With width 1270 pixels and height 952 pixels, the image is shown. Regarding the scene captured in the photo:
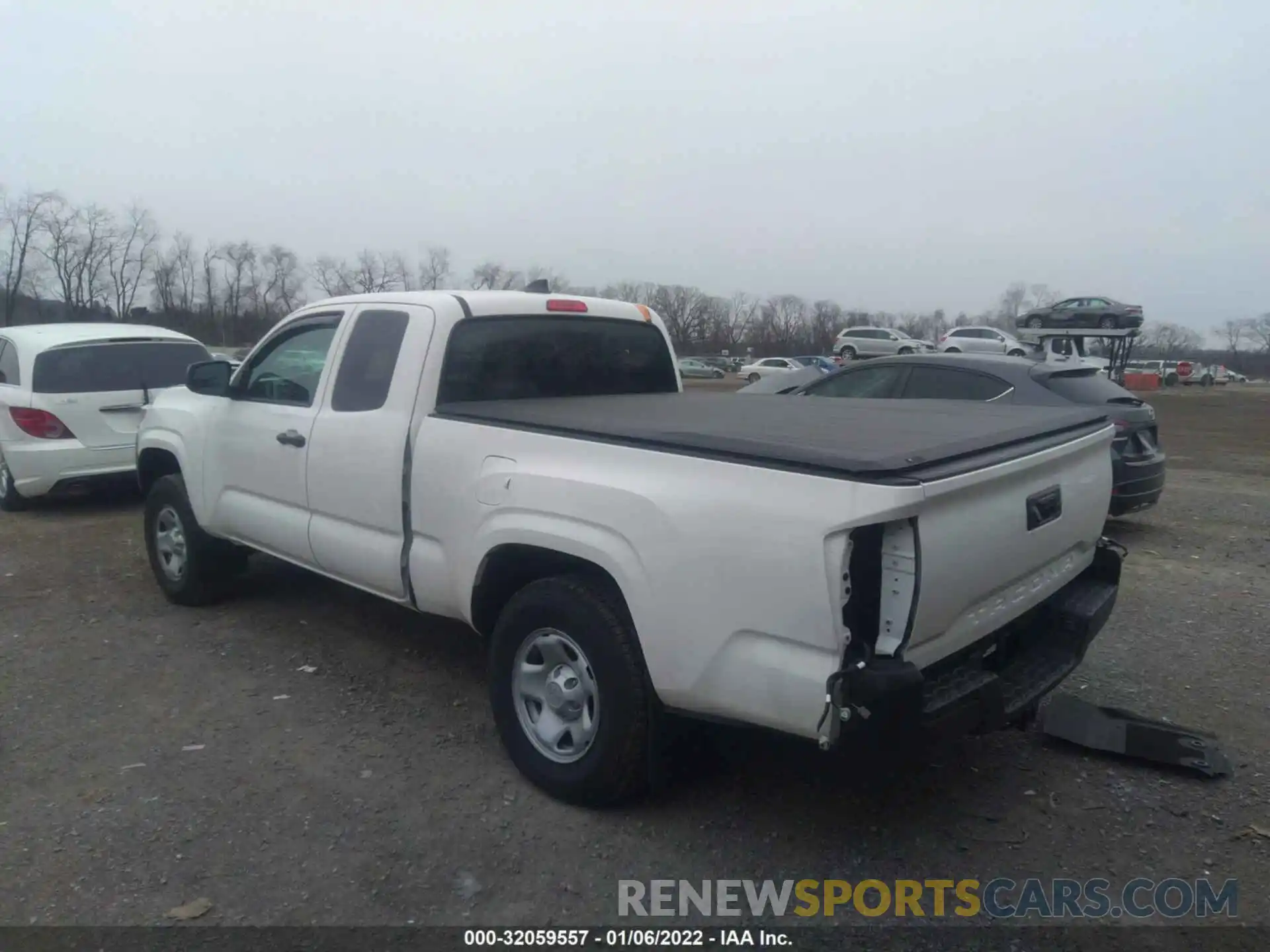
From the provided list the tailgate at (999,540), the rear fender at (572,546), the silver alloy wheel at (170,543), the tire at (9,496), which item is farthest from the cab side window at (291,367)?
the tire at (9,496)

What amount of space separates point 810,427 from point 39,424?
7584 mm

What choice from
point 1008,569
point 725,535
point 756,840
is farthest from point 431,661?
point 1008,569

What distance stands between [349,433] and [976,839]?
10.2 feet

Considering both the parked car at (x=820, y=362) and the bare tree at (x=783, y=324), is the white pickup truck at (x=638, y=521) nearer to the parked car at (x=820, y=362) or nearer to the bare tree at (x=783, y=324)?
the parked car at (x=820, y=362)

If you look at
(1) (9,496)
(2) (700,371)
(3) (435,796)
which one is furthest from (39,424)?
(2) (700,371)

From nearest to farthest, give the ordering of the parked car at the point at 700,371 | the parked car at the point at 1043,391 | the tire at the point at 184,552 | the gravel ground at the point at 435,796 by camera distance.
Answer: the gravel ground at the point at 435,796, the tire at the point at 184,552, the parked car at the point at 1043,391, the parked car at the point at 700,371

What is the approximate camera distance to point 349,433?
4.29m

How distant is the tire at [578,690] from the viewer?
3131 mm

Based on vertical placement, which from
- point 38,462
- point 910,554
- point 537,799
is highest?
point 910,554

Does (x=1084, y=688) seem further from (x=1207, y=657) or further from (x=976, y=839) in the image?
(x=976, y=839)

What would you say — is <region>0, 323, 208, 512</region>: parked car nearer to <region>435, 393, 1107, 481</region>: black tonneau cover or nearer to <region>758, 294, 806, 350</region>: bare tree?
<region>435, 393, 1107, 481</region>: black tonneau cover

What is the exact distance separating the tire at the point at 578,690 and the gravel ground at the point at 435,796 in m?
0.15

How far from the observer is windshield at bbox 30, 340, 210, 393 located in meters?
8.30

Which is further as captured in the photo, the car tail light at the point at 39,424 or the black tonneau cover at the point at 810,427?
the car tail light at the point at 39,424
